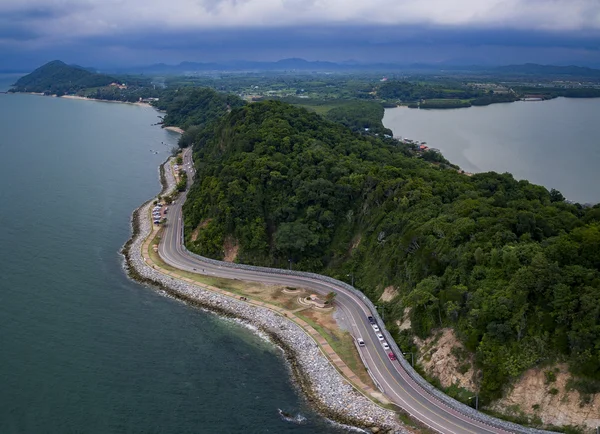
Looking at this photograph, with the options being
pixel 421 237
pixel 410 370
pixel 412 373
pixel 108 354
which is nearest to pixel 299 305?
pixel 421 237

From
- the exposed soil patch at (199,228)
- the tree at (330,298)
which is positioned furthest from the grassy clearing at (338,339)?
the exposed soil patch at (199,228)

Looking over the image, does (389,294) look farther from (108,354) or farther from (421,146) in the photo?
(421,146)

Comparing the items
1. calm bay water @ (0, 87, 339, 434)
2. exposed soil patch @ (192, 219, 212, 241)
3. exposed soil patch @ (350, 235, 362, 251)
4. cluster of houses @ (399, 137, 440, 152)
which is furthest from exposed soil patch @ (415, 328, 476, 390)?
cluster of houses @ (399, 137, 440, 152)

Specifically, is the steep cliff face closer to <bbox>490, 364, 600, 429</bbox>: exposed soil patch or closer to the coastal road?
<bbox>490, 364, 600, 429</bbox>: exposed soil patch

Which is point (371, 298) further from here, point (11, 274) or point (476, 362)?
point (11, 274)

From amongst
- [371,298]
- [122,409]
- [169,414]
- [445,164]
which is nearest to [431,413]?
A: [371,298]

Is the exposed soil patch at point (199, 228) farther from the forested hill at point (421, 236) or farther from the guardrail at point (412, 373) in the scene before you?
the guardrail at point (412, 373)
